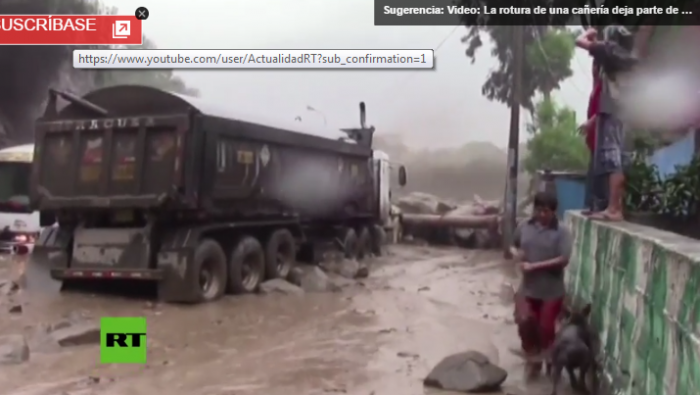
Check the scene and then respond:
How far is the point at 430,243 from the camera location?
53.3ft

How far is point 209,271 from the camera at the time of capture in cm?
786

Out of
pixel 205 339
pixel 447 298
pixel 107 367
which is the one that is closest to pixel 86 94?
pixel 205 339

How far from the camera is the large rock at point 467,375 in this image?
4352 mm

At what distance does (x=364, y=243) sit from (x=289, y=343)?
22.8ft

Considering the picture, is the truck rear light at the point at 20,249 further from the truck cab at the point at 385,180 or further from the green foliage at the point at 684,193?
the green foliage at the point at 684,193

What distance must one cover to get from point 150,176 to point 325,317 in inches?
89.0

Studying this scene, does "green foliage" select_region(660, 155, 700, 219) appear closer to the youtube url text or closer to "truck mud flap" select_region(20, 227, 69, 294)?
the youtube url text

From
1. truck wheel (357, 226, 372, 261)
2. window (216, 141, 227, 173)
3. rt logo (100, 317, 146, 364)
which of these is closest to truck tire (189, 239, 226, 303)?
window (216, 141, 227, 173)

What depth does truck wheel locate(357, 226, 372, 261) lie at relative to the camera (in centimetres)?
1244

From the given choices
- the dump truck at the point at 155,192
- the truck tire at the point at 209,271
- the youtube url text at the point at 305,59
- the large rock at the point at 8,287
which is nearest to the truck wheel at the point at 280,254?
the dump truck at the point at 155,192

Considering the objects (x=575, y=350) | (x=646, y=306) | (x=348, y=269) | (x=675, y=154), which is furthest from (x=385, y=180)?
(x=646, y=306)

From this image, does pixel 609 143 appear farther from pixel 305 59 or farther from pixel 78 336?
pixel 78 336

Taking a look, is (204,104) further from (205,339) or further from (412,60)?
(412,60)
